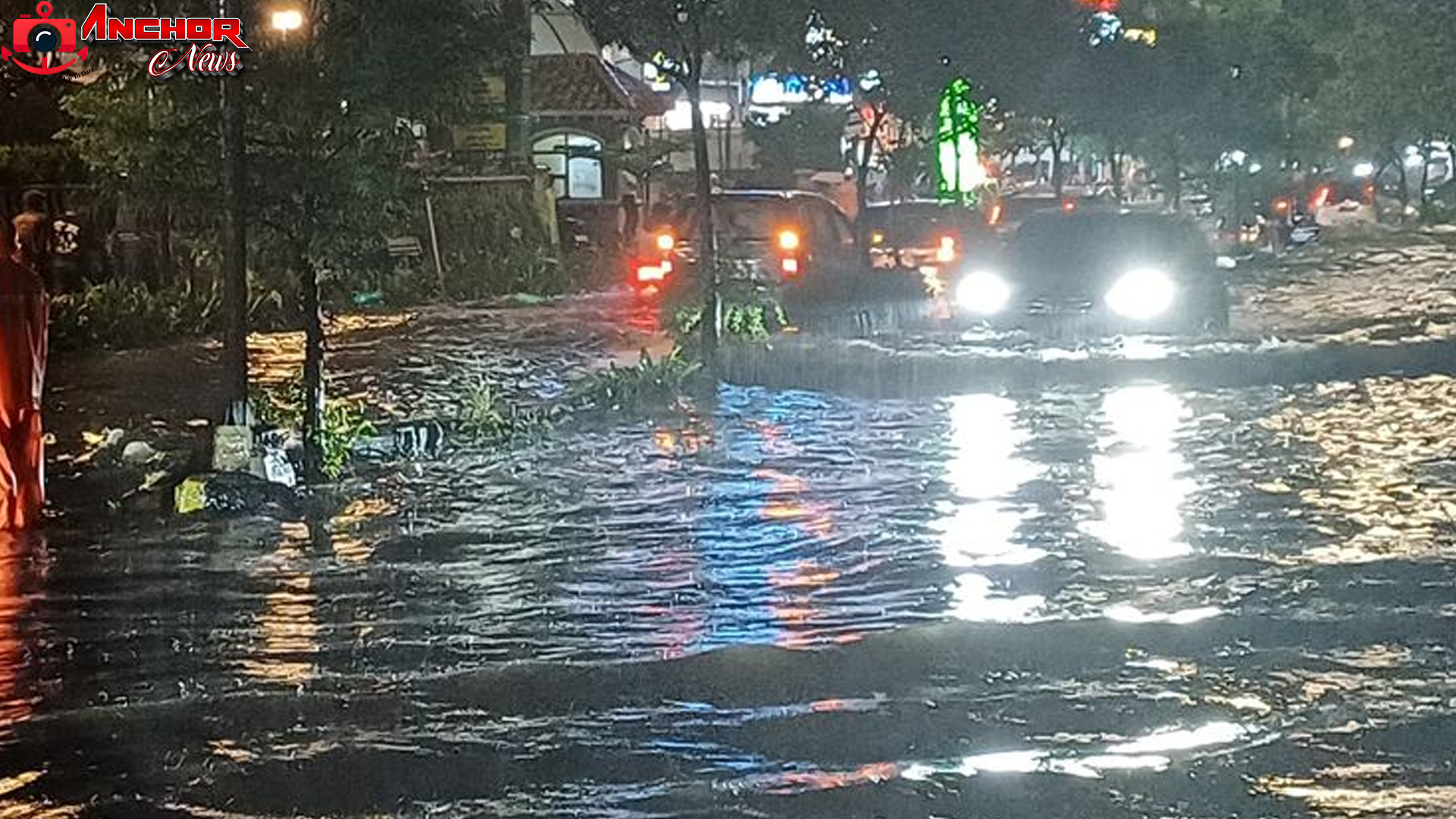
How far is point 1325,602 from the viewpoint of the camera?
31.3 feet

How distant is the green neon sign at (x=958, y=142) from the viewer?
32.2 meters

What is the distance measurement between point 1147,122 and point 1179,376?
78.4 feet

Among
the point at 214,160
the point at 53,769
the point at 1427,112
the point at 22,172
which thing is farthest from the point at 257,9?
the point at 1427,112

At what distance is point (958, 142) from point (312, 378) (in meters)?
22.1

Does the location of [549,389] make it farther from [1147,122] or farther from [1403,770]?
[1147,122]

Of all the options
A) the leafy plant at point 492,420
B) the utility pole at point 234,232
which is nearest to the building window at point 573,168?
the leafy plant at point 492,420

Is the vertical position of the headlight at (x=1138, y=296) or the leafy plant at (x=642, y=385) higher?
the headlight at (x=1138, y=296)

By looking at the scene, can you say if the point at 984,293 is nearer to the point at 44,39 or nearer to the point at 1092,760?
the point at 44,39

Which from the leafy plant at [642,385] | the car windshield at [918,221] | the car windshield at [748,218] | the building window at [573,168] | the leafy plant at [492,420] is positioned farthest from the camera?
the building window at [573,168]

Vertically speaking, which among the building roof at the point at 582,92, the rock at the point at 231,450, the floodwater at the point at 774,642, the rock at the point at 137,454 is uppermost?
the building roof at the point at 582,92

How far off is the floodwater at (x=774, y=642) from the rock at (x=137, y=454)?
1.56 m

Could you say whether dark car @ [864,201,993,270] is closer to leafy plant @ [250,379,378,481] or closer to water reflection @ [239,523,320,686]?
leafy plant @ [250,379,378,481]

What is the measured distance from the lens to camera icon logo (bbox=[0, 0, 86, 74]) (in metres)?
14.7

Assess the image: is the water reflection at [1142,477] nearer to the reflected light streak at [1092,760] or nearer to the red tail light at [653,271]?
the reflected light streak at [1092,760]
